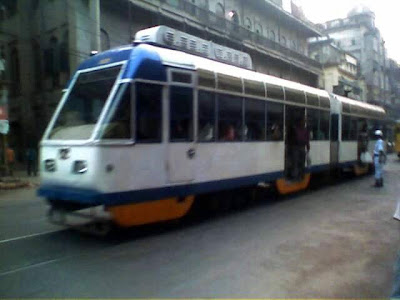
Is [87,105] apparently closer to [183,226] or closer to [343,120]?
[183,226]

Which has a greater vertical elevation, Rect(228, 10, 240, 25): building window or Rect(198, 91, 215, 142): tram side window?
Rect(228, 10, 240, 25): building window

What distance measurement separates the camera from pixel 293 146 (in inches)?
437

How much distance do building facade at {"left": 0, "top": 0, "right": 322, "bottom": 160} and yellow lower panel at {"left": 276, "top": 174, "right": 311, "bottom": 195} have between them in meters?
12.8

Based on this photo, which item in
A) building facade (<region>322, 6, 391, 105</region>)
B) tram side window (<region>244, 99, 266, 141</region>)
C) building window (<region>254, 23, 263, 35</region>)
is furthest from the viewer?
building facade (<region>322, 6, 391, 105</region>)

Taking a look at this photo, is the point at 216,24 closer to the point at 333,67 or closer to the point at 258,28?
the point at 258,28

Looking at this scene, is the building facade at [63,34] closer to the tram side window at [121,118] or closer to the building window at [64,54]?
the building window at [64,54]

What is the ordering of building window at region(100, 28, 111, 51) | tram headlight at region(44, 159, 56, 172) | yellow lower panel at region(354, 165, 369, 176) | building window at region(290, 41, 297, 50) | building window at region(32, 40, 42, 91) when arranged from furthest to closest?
building window at region(290, 41, 297, 50), building window at region(32, 40, 42, 91), building window at region(100, 28, 111, 51), yellow lower panel at region(354, 165, 369, 176), tram headlight at region(44, 159, 56, 172)

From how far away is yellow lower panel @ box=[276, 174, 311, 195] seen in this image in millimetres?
10508

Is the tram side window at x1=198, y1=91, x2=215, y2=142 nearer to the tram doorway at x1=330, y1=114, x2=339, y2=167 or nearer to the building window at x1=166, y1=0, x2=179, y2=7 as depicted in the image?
the tram doorway at x1=330, y1=114, x2=339, y2=167

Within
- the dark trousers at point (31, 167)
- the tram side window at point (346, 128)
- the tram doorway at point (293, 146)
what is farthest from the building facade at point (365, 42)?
the tram doorway at point (293, 146)

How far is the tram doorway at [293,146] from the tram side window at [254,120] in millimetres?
1329

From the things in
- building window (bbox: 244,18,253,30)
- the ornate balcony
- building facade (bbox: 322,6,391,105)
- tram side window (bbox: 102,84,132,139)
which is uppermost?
building facade (bbox: 322,6,391,105)

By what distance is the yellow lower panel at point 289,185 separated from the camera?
10508mm

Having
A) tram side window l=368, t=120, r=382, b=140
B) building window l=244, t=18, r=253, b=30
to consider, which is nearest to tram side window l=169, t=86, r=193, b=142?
tram side window l=368, t=120, r=382, b=140
